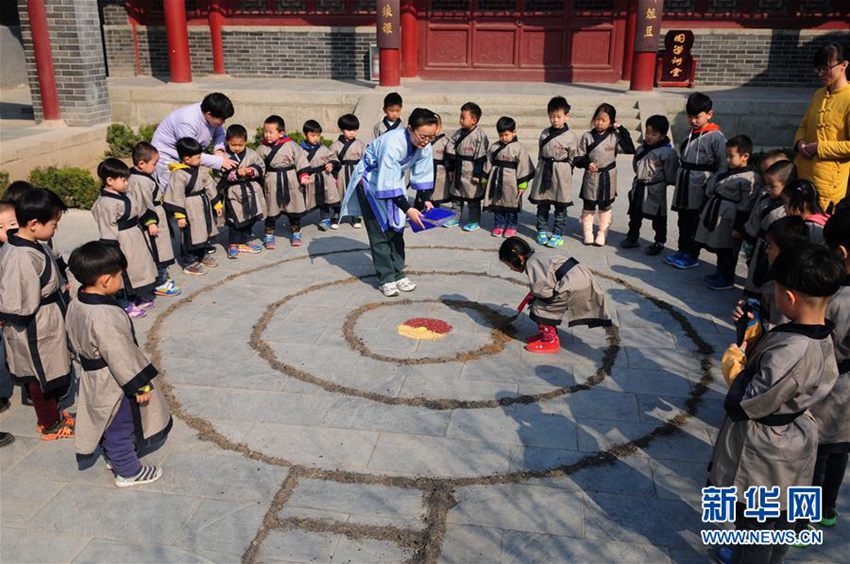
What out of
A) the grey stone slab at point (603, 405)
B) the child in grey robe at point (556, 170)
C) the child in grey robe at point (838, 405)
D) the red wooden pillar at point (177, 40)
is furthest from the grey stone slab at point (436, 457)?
the red wooden pillar at point (177, 40)

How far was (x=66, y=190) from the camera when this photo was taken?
11336 millimetres

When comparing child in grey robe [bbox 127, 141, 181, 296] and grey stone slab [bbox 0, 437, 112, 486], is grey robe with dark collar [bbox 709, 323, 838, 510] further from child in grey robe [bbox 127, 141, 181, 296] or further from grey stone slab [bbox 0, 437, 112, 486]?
child in grey robe [bbox 127, 141, 181, 296]

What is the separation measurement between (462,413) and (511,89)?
1279cm

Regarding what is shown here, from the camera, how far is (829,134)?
23.7 feet

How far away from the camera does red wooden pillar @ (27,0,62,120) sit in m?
13.3

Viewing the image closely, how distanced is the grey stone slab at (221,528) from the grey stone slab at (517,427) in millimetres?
1513

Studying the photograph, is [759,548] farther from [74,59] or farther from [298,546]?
[74,59]

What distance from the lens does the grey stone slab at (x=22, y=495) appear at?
4375 mm

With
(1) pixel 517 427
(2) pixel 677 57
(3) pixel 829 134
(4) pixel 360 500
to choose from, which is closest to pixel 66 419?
Answer: (4) pixel 360 500

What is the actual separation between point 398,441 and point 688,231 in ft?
16.9

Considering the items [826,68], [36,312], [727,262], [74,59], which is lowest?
[727,262]

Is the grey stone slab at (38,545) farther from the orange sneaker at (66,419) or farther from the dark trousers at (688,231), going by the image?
the dark trousers at (688,231)

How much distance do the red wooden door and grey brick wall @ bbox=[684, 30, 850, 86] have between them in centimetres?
166

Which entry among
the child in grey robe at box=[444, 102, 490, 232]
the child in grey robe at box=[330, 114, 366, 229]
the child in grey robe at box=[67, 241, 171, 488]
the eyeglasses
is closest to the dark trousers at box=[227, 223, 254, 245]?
the child in grey robe at box=[330, 114, 366, 229]
